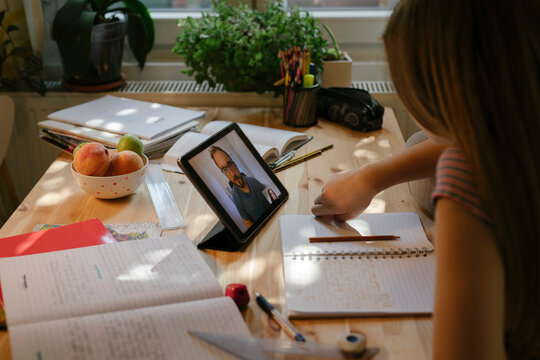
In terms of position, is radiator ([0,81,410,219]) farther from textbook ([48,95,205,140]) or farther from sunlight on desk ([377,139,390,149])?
sunlight on desk ([377,139,390,149])

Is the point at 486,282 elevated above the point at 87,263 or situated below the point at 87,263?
above

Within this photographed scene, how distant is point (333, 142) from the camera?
148cm

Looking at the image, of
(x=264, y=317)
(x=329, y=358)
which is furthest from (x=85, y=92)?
(x=329, y=358)

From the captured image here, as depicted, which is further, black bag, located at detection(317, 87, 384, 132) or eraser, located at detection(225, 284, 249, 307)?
black bag, located at detection(317, 87, 384, 132)

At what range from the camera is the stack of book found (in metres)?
1.38

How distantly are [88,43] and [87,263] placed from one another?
1.07m

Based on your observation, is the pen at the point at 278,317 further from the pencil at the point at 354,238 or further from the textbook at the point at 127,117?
the textbook at the point at 127,117

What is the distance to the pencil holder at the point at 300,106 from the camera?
1.54 meters

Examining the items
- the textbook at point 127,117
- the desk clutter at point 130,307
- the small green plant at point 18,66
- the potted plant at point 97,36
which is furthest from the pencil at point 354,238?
the small green plant at point 18,66

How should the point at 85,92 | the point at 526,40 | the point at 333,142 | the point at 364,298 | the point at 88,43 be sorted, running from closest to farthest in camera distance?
the point at 526,40 < the point at 364,298 < the point at 333,142 < the point at 88,43 < the point at 85,92

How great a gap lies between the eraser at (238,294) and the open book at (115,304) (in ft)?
0.07

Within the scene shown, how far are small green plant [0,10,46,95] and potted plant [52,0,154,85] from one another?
99 millimetres

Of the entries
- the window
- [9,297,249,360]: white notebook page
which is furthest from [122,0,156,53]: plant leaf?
[9,297,249,360]: white notebook page

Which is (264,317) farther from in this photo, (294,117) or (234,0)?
(234,0)
